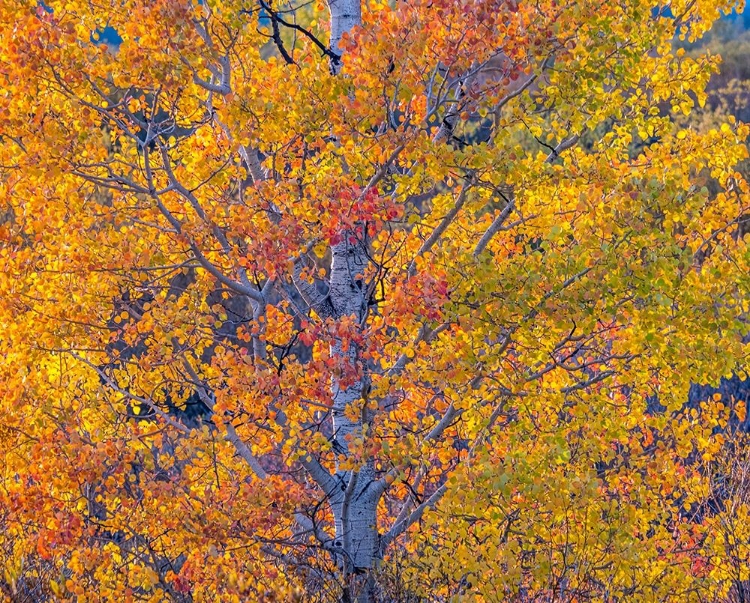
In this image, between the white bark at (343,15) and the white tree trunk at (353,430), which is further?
the white tree trunk at (353,430)

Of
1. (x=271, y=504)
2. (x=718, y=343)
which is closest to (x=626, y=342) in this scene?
(x=718, y=343)

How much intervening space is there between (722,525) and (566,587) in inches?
75.8

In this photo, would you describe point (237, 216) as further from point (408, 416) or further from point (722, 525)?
point (722, 525)

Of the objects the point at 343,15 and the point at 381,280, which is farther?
the point at 343,15

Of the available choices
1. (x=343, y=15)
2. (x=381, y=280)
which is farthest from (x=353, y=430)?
(x=343, y=15)

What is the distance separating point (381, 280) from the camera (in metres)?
6.10

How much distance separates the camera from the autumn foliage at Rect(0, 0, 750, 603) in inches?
207

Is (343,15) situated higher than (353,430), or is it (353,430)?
(343,15)

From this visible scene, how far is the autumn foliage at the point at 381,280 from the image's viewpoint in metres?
5.25

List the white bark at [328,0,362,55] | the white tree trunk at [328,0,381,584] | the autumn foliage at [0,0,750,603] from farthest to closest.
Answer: the white tree trunk at [328,0,381,584] → the white bark at [328,0,362,55] → the autumn foliage at [0,0,750,603]

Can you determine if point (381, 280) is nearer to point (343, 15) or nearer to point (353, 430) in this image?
point (353, 430)

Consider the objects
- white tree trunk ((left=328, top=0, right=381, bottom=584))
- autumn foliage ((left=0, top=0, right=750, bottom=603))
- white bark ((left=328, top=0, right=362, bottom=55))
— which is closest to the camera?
autumn foliage ((left=0, top=0, right=750, bottom=603))

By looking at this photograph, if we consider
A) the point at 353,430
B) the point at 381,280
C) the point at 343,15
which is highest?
the point at 343,15

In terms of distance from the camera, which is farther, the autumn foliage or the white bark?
the white bark
